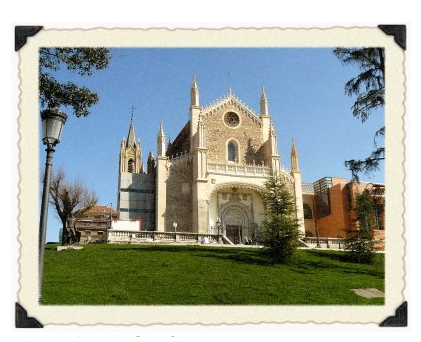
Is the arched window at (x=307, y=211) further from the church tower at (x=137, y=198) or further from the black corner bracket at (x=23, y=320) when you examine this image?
→ the black corner bracket at (x=23, y=320)

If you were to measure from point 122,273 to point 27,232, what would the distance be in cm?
540

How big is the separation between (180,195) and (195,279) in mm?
21342

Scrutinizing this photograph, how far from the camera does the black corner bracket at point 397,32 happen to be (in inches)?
366

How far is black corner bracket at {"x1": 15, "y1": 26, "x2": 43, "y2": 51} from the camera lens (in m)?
8.88

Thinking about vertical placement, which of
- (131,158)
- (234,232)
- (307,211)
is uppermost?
(131,158)

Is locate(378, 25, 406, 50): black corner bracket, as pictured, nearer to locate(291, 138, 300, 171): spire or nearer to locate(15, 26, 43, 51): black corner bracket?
locate(15, 26, 43, 51): black corner bracket

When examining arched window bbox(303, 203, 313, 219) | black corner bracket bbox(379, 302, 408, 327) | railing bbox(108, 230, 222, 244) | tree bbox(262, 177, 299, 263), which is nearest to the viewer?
black corner bracket bbox(379, 302, 408, 327)

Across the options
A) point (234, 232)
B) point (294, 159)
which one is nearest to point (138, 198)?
point (234, 232)

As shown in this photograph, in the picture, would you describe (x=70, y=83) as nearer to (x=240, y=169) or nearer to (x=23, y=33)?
(x=23, y=33)

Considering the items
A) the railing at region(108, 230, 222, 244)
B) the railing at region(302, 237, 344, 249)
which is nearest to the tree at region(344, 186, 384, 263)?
the railing at region(302, 237, 344, 249)

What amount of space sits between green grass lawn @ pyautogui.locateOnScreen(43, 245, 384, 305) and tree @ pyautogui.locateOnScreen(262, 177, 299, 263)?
0.57m

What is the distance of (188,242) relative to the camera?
2559 centimetres

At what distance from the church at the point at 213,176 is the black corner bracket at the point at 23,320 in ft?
79.2

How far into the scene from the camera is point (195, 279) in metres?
13.4
